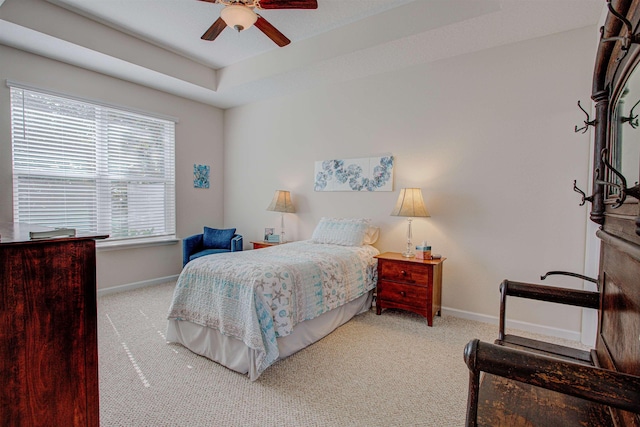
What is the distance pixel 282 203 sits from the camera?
4.41 m

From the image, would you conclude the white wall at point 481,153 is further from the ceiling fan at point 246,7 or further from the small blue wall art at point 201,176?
the small blue wall art at point 201,176

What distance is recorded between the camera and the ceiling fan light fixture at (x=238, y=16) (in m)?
2.23

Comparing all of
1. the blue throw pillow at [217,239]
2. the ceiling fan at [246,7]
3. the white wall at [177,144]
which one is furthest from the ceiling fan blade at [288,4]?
the blue throw pillow at [217,239]

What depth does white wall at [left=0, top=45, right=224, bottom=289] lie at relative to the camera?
3264 mm

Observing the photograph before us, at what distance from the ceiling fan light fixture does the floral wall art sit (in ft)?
6.68

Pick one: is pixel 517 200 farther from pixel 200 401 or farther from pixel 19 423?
pixel 19 423

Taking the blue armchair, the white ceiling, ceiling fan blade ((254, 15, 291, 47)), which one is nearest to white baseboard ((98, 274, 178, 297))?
the blue armchair

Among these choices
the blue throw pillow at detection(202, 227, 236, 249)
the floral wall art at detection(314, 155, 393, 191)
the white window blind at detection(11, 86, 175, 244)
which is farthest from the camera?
the blue throw pillow at detection(202, 227, 236, 249)

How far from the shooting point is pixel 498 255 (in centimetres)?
313

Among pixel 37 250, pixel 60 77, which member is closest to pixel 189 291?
pixel 37 250

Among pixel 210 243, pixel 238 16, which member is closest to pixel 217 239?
pixel 210 243

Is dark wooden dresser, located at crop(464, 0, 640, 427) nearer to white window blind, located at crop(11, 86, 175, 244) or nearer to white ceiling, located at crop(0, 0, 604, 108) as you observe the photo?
white ceiling, located at crop(0, 0, 604, 108)

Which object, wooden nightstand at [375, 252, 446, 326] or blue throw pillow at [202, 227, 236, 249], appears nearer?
wooden nightstand at [375, 252, 446, 326]

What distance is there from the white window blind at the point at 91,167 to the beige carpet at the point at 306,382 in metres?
1.63
